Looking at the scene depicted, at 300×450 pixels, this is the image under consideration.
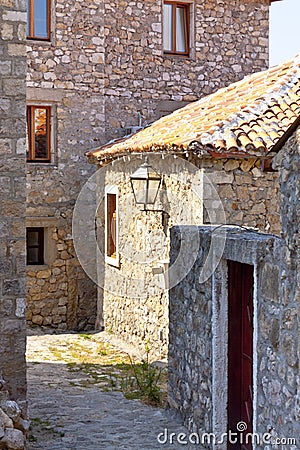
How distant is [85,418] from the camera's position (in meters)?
6.41

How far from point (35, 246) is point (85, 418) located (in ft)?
17.8

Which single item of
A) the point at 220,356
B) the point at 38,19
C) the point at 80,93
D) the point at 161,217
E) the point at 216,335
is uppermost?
the point at 38,19

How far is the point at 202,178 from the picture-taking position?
7.49m

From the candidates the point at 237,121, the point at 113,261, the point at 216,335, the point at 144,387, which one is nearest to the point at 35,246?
the point at 113,261

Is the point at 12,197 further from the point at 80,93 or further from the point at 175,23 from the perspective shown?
the point at 175,23

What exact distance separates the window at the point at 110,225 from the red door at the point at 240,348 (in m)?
5.46

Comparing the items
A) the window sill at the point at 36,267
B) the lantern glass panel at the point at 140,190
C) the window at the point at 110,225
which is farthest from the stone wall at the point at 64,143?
the lantern glass panel at the point at 140,190

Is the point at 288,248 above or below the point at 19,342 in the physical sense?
above

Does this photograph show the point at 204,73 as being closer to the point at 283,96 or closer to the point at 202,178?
the point at 283,96

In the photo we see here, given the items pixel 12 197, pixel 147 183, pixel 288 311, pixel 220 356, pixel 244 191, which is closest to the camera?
pixel 288 311

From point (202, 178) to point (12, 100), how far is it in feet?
8.29

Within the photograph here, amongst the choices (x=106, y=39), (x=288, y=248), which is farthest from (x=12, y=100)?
(x=106, y=39)

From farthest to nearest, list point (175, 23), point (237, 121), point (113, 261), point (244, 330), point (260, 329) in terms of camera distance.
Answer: point (175, 23), point (113, 261), point (237, 121), point (244, 330), point (260, 329)

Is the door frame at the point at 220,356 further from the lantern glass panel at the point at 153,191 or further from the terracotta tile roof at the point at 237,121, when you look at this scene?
the lantern glass panel at the point at 153,191
